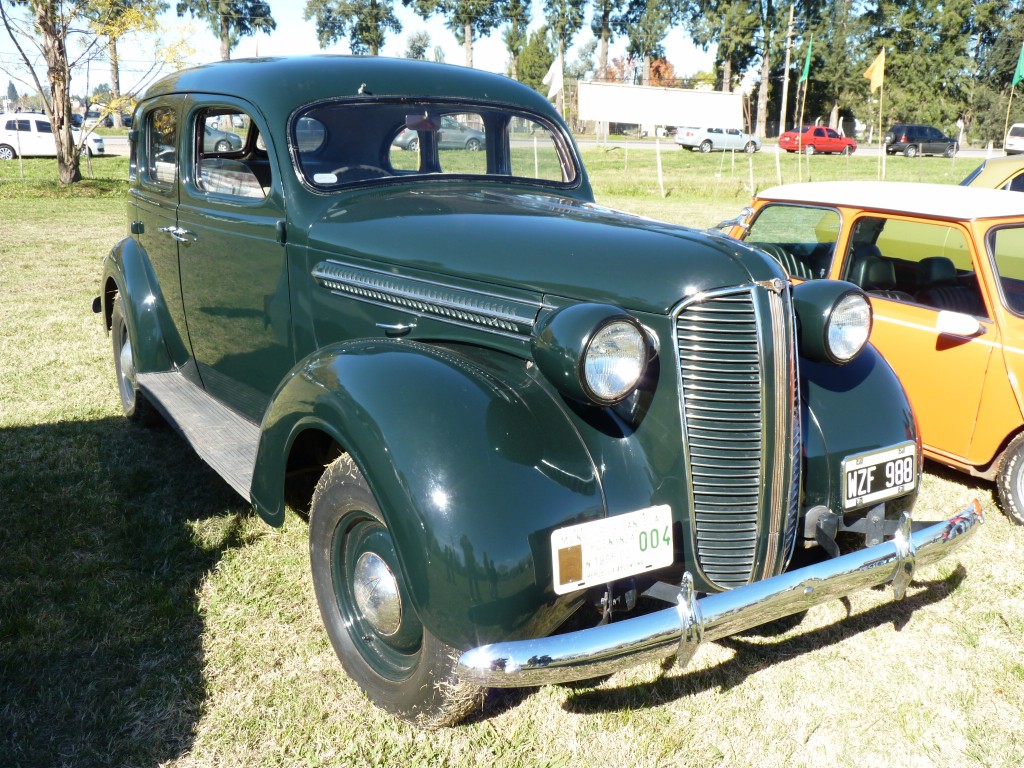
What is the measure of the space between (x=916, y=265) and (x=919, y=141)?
3154 cm

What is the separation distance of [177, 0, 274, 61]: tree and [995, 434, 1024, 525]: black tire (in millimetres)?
54075

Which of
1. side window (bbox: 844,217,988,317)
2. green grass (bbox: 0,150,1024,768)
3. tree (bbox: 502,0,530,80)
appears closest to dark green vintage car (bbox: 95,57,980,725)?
green grass (bbox: 0,150,1024,768)

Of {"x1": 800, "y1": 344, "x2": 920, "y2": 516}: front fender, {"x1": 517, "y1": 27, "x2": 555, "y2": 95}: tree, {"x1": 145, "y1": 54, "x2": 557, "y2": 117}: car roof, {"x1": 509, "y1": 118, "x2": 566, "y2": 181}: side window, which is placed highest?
{"x1": 517, "y1": 27, "x2": 555, "y2": 95}: tree

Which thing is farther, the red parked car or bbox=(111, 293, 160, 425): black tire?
the red parked car

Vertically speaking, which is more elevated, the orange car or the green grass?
the orange car

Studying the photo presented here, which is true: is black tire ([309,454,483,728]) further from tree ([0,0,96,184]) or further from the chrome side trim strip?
tree ([0,0,96,184])

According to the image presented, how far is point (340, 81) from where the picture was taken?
3393mm

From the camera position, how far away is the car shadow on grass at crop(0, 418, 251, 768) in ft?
7.93

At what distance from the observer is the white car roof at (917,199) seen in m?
4.21

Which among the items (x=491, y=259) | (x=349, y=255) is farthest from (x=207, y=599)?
(x=491, y=259)

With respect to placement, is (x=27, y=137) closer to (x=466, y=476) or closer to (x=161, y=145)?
(x=161, y=145)

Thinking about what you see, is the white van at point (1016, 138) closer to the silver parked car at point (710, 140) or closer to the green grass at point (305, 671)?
the silver parked car at point (710, 140)

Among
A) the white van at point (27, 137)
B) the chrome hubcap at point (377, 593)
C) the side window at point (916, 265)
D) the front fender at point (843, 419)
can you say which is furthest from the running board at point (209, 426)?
the white van at point (27, 137)

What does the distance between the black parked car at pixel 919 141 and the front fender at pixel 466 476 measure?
3437cm
